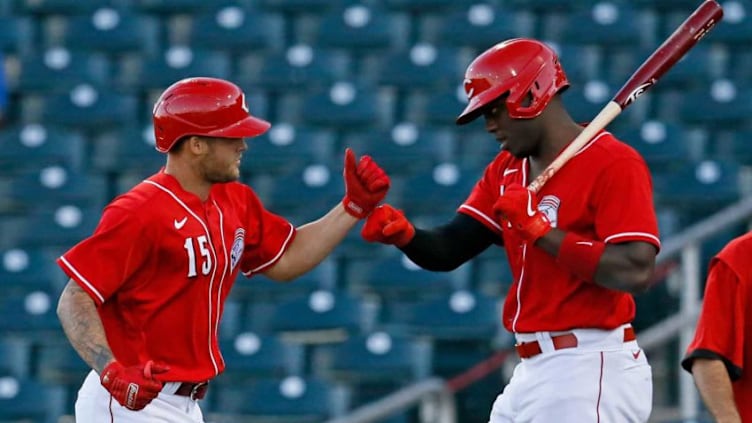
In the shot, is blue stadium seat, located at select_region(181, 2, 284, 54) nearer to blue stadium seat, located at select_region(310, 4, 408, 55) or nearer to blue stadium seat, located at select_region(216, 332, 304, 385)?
blue stadium seat, located at select_region(310, 4, 408, 55)

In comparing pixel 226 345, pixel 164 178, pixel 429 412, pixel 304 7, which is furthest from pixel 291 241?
pixel 304 7

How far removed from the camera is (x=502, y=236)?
12.4ft

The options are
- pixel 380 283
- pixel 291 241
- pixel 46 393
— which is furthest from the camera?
pixel 380 283

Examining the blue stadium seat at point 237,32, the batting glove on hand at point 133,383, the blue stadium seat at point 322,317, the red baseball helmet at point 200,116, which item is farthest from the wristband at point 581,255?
the blue stadium seat at point 237,32

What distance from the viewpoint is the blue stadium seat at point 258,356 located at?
19.8 ft

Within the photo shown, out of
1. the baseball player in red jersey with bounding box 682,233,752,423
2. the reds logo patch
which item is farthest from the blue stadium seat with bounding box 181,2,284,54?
the baseball player in red jersey with bounding box 682,233,752,423

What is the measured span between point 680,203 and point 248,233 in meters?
3.51

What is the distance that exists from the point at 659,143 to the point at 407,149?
1.27 metres

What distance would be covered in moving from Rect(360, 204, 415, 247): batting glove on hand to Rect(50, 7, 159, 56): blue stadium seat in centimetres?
482

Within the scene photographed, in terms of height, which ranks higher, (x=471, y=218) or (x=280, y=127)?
(x=280, y=127)

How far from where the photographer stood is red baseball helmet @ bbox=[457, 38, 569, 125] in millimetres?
3424

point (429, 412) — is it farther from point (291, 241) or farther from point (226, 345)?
point (291, 241)

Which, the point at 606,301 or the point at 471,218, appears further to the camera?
the point at 471,218

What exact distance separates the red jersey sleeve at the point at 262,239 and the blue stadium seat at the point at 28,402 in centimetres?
228
